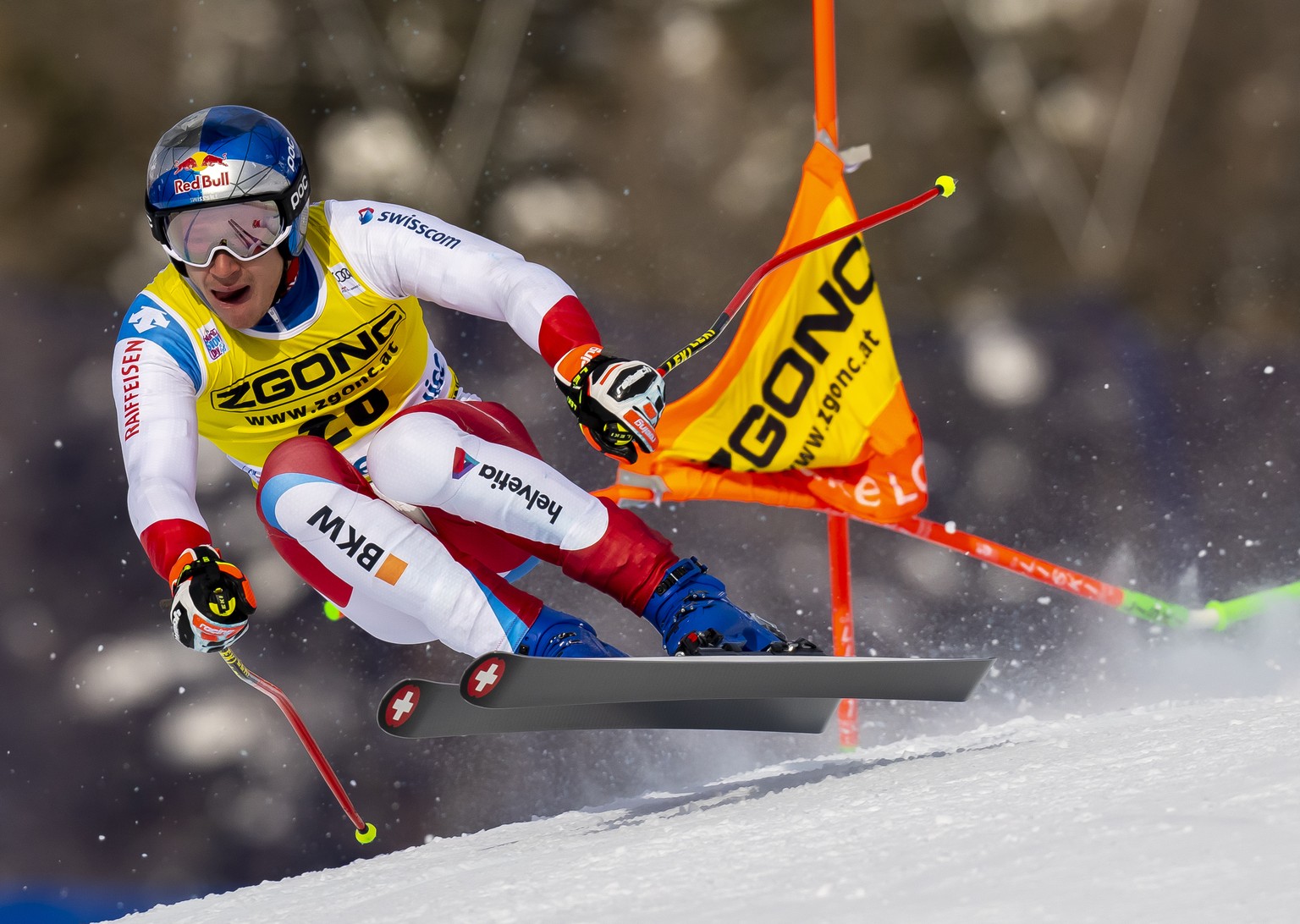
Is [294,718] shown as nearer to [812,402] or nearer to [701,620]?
[701,620]

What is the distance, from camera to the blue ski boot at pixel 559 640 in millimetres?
2600

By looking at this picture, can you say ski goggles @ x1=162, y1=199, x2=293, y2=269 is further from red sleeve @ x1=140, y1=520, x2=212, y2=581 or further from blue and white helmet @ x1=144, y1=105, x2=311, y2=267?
red sleeve @ x1=140, y1=520, x2=212, y2=581

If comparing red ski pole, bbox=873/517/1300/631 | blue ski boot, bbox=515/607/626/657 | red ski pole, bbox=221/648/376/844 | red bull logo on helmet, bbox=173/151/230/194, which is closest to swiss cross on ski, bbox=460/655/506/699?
blue ski boot, bbox=515/607/626/657

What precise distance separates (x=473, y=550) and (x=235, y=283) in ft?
2.42

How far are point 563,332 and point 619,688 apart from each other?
0.74 metres

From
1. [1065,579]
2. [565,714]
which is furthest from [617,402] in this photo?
[1065,579]

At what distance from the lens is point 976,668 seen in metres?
2.75

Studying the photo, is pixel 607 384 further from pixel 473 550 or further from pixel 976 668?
pixel 976 668

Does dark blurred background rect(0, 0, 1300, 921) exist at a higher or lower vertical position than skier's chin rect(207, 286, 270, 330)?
higher

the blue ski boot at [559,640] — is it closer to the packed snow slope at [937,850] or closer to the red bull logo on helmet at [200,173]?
the packed snow slope at [937,850]

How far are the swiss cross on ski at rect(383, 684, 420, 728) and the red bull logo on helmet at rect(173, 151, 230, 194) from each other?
3.61 feet

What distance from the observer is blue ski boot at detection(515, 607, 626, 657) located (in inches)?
102

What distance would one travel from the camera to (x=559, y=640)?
8.65 feet

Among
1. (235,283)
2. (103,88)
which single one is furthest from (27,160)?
(235,283)
